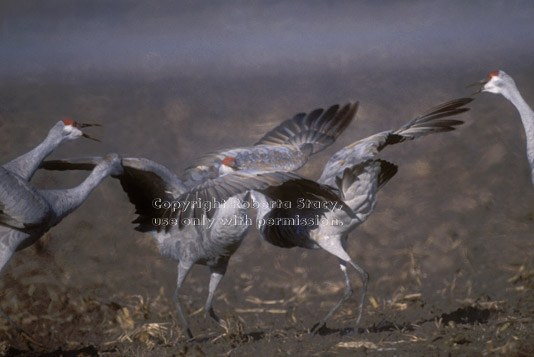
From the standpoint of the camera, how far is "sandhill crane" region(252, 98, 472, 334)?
9.55 ft

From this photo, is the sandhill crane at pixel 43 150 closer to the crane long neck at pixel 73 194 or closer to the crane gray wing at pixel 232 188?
the crane long neck at pixel 73 194

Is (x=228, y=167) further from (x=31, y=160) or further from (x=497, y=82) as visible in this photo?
(x=497, y=82)

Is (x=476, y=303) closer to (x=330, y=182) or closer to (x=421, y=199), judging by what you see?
(x=330, y=182)

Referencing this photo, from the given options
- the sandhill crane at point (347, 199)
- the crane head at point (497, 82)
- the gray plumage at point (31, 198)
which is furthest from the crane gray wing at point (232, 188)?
the crane head at point (497, 82)

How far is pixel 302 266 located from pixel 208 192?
5.30 ft

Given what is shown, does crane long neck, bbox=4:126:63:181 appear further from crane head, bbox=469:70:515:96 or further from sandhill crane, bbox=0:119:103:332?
crane head, bbox=469:70:515:96

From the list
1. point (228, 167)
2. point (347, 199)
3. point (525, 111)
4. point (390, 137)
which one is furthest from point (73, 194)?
point (525, 111)

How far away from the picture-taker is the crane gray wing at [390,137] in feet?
9.74

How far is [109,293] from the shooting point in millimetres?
3605

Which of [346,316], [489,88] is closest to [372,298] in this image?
[346,316]

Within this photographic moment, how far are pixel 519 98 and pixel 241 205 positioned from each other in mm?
1589

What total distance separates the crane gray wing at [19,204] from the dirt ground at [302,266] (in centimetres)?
62

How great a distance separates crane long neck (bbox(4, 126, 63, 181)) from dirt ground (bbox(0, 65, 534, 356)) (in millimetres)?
748

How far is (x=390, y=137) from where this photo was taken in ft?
10.2
